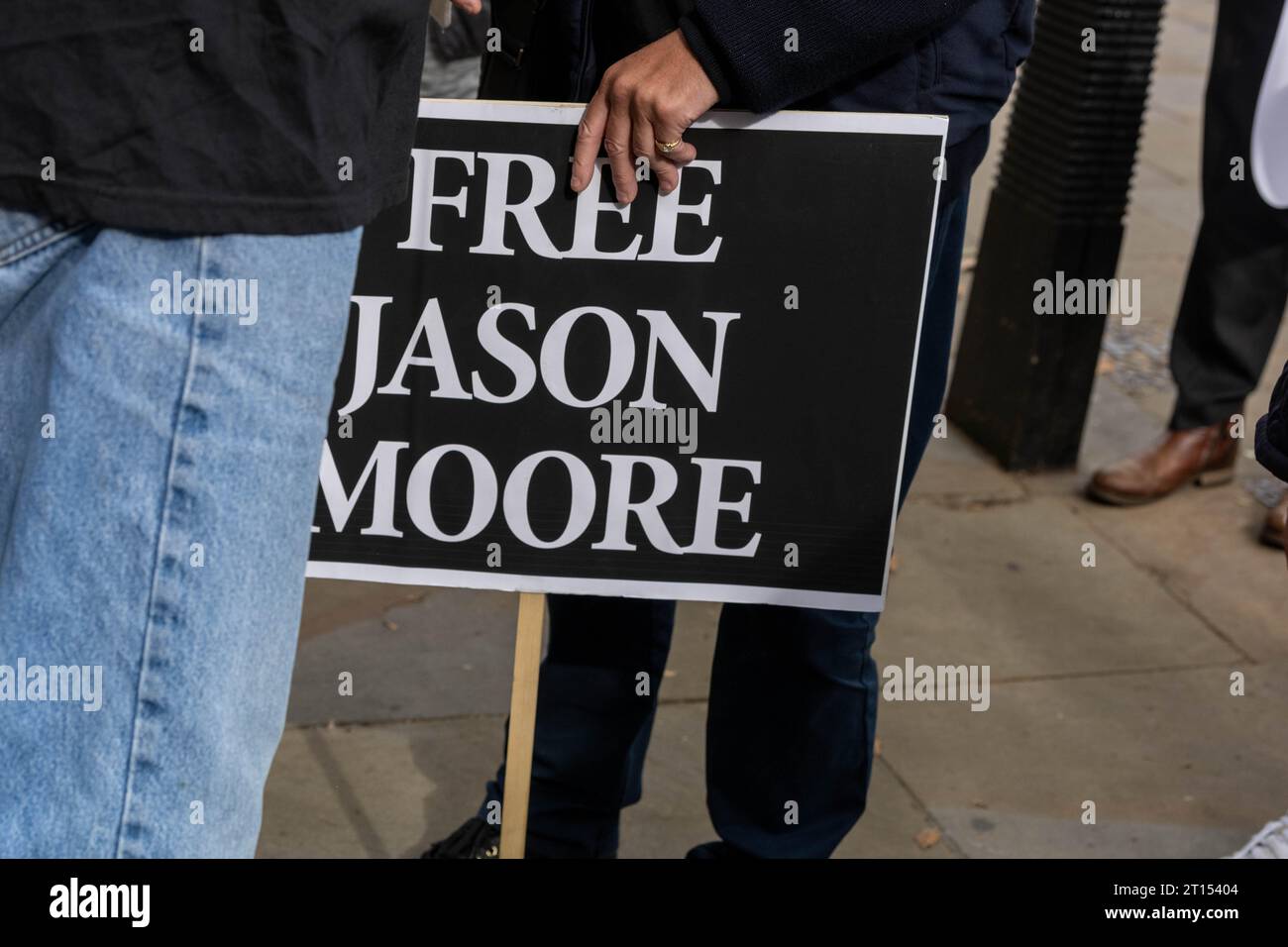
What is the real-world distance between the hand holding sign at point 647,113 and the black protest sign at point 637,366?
0.11ft

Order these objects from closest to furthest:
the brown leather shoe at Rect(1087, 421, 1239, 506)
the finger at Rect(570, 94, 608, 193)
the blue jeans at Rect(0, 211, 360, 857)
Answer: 1. the blue jeans at Rect(0, 211, 360, 857)
2. the finger at Rect(570, 94, 608, 193)
3. the brown leather shoe at Rect(1087, 421, 1239, 506)

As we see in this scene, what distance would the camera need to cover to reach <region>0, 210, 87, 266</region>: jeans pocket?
4.99 ft

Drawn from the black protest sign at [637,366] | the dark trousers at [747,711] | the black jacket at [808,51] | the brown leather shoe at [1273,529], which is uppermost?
the black jacket at [808,51]

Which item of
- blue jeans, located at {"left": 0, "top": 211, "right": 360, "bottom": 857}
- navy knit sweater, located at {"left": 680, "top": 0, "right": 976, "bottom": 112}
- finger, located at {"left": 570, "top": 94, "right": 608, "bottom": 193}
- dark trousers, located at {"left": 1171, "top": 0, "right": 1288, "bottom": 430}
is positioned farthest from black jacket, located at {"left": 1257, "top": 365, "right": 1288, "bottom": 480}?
dark trousers, located at {"left": 1171, "top": 0, "right": 1288, "bottom": 430}

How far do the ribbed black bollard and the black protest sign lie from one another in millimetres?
2118

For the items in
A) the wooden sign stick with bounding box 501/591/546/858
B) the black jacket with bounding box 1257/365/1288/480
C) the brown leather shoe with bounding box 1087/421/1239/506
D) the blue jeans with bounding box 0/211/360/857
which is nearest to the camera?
the blue jeans with bounding box 0/211/360/857

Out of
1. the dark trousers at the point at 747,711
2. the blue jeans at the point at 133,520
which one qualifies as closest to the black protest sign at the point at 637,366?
the dark trousers at the point at 747,711

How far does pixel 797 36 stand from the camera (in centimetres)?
208

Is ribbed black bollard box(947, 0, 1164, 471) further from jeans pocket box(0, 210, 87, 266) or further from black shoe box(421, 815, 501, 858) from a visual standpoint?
jeans pocket box(0, 210, 87, 266)

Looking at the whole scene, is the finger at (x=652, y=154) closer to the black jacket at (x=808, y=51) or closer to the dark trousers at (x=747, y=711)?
the black jacket at (x=808, y=51)

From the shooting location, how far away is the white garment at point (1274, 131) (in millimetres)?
2193

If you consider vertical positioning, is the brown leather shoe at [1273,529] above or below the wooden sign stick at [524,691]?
below

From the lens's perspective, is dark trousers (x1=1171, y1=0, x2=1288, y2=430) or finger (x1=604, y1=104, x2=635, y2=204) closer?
finger (x1=604, y1=104, x2=635, y2=204)
